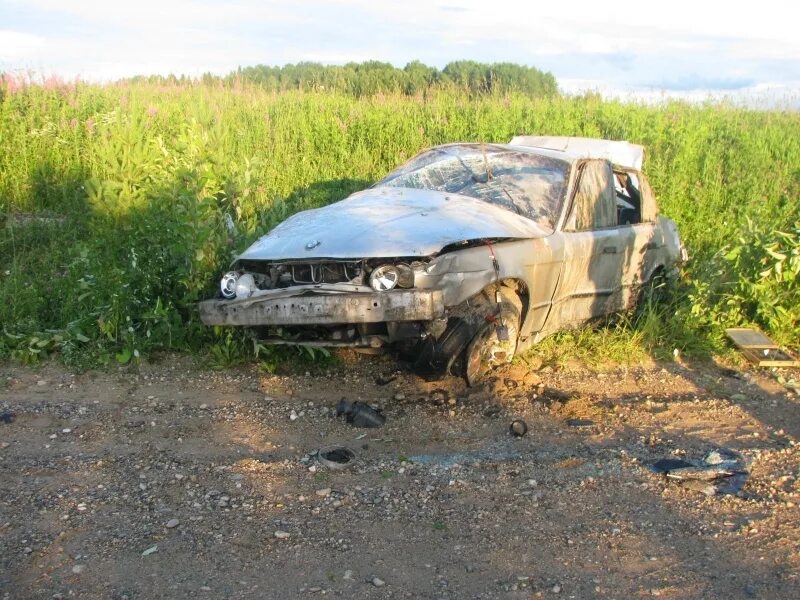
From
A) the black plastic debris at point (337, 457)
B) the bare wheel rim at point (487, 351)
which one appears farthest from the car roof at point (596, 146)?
the black plastic debris at point (337, 457)

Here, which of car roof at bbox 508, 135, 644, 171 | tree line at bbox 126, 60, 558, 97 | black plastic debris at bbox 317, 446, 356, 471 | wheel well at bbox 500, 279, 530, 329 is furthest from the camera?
tree line at bbox 126, 60, 558, 97

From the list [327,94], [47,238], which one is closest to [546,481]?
[47,238]

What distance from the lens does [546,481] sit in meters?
4.10

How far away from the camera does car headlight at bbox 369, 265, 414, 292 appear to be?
4.71 meters

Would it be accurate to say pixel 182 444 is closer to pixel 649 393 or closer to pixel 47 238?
pixel 649 393

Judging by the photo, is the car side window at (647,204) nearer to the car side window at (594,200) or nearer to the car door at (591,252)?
the car door at (591,252)

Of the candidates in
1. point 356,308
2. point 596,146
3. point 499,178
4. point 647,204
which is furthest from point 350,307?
point 596,146

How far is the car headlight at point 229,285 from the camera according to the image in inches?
203

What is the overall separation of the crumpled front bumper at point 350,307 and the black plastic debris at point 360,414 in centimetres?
59

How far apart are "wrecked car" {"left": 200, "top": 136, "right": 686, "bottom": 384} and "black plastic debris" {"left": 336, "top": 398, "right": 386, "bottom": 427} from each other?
14.8 inches

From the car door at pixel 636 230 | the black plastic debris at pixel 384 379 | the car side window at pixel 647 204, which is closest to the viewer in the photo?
the black plastic debris at pixel 384 379

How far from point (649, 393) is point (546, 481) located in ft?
6.19

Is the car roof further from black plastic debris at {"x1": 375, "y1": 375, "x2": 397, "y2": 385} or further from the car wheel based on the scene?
black plastic debris at {"x1": 375, "y1": 375, "x2": 397, "y2": 385}

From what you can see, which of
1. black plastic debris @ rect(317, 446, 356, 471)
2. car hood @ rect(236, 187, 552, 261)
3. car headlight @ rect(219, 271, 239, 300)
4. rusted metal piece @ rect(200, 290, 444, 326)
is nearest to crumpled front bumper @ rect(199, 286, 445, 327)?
rusted metal piece @ rect(200, 290, 444, 326)
